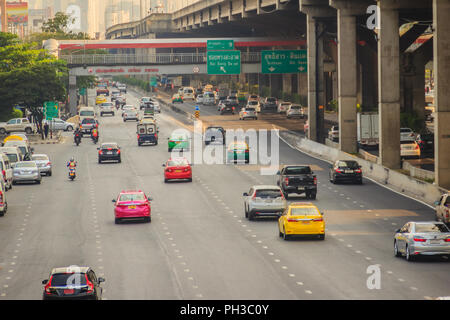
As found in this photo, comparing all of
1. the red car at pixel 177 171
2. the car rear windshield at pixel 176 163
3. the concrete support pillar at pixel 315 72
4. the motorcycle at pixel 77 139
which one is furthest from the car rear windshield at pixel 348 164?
the motorcycle at pixel 77 139

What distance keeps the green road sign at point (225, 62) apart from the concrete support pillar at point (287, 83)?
Result: 35.8m

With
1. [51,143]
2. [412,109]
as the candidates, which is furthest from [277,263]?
[412,109]

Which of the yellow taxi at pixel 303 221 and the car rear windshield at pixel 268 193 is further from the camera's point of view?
the car rear windshield at pixel 268 193

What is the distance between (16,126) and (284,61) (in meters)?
28.2

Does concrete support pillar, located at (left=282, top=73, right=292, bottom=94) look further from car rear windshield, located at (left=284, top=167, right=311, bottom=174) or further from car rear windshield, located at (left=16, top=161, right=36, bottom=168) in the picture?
car rear windshield, located at (left=284, top=167, right=311, bottom=174)

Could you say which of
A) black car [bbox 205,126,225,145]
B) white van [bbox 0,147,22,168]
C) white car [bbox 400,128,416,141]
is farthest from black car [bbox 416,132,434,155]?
white van [bbox 0,147,22,168]

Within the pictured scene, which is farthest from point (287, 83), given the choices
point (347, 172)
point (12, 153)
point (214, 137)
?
point (347, 172)

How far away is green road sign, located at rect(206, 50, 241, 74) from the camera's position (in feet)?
341

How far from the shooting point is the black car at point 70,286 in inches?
887

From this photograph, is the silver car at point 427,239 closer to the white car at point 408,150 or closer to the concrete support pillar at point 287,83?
the white car at point 408,150

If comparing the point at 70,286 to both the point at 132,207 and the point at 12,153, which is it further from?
the point at 12,153

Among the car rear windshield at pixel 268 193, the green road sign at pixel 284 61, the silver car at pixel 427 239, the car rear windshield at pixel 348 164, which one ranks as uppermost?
the green road sign at pixel 284 61

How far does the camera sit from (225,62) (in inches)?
4114
